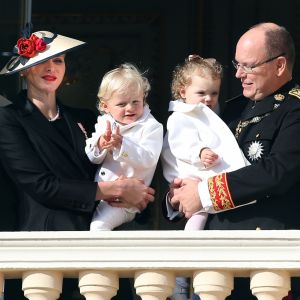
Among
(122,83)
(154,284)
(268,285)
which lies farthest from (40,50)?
(268,285)

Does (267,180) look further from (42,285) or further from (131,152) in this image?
(42,285)

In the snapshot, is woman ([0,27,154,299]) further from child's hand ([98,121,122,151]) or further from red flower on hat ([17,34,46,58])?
child's hand ([98,121,122,151])

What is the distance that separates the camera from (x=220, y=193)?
25.7ft

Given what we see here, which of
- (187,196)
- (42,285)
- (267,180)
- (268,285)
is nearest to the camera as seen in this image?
(268,285)

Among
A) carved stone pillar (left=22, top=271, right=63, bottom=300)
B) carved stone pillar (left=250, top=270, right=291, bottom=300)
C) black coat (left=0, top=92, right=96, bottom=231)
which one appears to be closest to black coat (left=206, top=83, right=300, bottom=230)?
carved stone pillar (left=250, top=270, right=291, bottom=300)

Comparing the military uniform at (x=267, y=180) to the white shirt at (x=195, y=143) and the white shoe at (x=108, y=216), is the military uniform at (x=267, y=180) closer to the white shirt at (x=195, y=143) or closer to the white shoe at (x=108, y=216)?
the white shirt at (x=195, y=143)

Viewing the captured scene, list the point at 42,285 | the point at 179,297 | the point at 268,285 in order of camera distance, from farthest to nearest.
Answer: the point at 179,297 → the point at 42,285 → the point at 268,285

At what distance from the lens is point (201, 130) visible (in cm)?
819

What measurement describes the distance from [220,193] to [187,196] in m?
0.20

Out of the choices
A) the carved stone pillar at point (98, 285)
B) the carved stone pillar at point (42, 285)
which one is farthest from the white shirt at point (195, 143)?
the carved stone pillar at point (42, 285)

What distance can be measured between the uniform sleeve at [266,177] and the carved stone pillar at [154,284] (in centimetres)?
48

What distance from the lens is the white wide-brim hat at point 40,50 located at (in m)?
8.27

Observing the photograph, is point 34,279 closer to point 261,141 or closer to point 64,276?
point 64,276

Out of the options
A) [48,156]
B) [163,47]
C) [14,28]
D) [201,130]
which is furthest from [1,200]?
[163,47]
